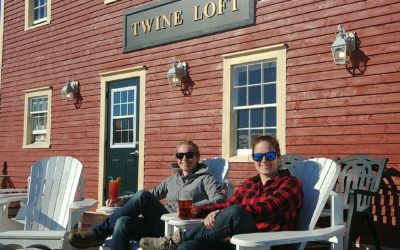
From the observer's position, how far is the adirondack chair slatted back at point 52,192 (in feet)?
15.3

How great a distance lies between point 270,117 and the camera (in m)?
6.66

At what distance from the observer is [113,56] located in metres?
9.08

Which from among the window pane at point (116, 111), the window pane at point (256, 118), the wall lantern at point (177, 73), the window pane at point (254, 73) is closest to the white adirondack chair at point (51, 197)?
the window pane at point (256, 118)

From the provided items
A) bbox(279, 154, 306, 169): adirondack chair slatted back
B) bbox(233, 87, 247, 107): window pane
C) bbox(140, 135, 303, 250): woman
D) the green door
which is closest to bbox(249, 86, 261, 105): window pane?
bbox(233, 87, 247, 107): window pane

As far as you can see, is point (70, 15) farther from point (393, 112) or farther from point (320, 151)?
point (393, 112)

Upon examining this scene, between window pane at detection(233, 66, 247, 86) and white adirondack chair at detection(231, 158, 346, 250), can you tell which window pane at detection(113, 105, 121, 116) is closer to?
window pane at detection(233, 66, 247, 86)

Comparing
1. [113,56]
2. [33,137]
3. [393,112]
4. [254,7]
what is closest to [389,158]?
[393,112]

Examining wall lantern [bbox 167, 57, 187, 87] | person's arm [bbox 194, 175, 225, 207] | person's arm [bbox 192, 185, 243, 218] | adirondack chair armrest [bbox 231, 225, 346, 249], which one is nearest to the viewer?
adirondack chair armrest [bbox 231, 225, 346, 249]

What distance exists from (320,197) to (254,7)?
12.9 ft

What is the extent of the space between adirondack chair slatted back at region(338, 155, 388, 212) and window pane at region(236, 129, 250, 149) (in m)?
1.61

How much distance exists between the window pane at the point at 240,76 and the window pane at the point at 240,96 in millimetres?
83

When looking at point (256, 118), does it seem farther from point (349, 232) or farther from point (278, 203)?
point (278, 203)

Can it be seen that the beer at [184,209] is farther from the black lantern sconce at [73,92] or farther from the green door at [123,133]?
the black lantern sconce at [73,92]

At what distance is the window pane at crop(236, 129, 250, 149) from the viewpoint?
6.93 meters
